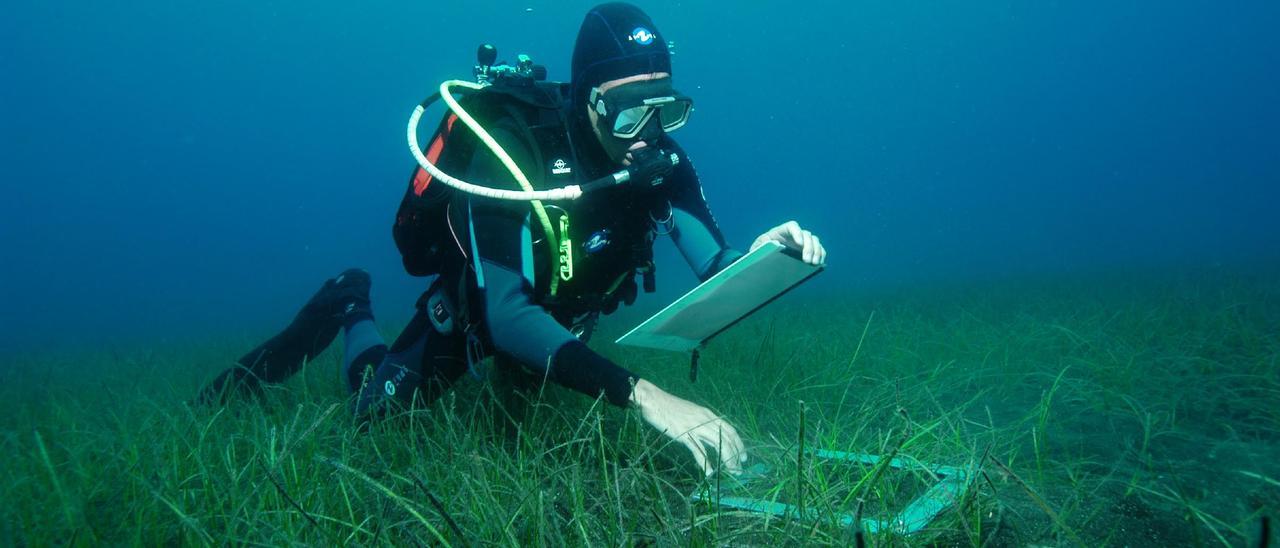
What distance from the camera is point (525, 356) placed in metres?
2.03

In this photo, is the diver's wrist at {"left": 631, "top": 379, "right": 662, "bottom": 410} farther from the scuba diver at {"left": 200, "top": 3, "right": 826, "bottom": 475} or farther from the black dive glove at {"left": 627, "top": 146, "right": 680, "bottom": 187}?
the black dive glove at {"left": 627, "top": 146, "right": 680, "bottom": 187}

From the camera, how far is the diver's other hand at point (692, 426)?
58.2 inches

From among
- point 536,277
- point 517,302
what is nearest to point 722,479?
point 517,302

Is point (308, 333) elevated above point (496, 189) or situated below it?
below

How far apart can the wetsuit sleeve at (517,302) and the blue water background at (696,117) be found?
6495 cm

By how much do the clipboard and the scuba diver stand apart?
14 centimetres

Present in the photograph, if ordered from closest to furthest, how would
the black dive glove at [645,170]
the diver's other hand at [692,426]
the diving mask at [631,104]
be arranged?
the diver's other hand at [692,426]
the black dive glove at [645,170]
the diving mask at [631,104]

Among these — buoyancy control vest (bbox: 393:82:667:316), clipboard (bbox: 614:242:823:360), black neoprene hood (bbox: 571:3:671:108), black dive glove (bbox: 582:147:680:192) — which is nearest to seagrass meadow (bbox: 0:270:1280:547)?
clipboard (bbox: 614:242:823:360)

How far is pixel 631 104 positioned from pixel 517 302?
1076 millimetres

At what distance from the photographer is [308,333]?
3.72 metres

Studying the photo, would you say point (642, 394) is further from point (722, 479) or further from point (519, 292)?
→ point (519, 292)

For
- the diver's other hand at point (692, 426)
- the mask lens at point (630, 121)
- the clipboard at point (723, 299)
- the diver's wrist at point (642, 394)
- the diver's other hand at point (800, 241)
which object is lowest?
the diver's other hand at point (692, 426)

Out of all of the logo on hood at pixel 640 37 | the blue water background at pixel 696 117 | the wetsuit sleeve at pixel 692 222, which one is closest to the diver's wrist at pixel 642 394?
the wetsuit sleeve at pixel 692 222

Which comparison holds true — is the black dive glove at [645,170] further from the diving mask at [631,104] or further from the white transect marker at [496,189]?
the white transect marker at [496,189]
